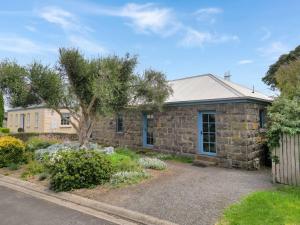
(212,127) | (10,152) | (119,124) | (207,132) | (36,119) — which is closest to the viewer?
(10,152)

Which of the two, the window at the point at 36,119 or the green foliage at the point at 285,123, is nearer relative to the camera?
the green foliage at the point at 285,123

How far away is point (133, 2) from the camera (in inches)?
418

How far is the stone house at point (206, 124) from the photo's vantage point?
33.6ft

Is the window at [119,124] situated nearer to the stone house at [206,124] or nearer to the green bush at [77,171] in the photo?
the stone house at [206,124]

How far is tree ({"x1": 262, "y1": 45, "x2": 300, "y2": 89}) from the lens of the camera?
2422 centimetres

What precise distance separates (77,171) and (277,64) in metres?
26.5

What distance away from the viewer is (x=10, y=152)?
34.8 ft

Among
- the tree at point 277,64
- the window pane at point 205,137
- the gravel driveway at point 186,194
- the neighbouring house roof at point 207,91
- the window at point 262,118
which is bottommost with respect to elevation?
the gravel driveway at point 186,194

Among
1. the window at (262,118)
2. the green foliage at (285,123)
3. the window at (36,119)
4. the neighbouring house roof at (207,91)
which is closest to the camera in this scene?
the green foliage at (285,123)

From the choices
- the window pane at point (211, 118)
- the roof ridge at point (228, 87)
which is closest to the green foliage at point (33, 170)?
the window pane at point (211, 118)

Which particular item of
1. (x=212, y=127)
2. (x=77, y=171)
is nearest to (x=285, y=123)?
(x=212, y=127)

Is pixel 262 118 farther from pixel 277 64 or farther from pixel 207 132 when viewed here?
pixel 277 64

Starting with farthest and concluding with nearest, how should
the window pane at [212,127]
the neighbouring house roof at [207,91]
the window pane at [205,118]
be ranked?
1. the window pane at [205,118]
2. the window pane at [212,127]
3. the neighbouring house roof at [207,91]

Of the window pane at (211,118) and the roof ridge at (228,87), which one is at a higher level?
the roof ridge at (228,87)
